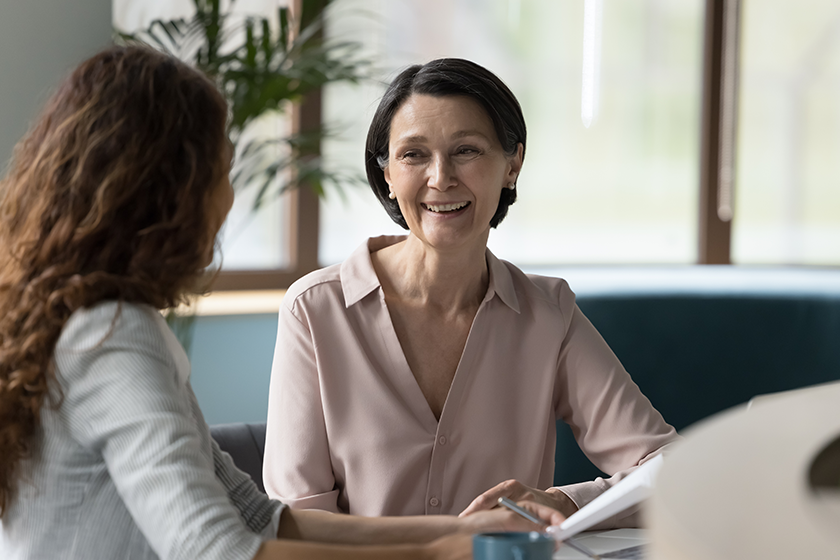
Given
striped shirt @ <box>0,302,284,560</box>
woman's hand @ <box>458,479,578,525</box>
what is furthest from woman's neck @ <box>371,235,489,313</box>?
striped shirt @ <box>0,302,284,560</box>

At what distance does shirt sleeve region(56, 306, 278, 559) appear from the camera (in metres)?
0.78

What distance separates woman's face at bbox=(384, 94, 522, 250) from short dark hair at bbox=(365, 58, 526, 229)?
15 mm

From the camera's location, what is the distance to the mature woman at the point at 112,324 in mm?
791

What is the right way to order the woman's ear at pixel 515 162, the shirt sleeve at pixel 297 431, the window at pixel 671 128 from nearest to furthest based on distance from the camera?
the shirt sleeve at pixel 297 431, the woman's ear at pixel 515 162, the window at pixel 671 128

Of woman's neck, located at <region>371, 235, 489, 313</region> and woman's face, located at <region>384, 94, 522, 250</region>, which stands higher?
woman's face, located at <region>384, 94, 522, 250</region>

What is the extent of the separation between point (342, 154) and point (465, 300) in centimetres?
→ 186

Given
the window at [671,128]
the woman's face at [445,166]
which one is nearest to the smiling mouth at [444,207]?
the woman's face at [445,166]

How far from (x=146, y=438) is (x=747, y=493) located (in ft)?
1.98

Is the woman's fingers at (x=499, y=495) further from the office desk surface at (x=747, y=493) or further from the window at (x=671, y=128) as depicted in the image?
the window at (x=671, y=128)

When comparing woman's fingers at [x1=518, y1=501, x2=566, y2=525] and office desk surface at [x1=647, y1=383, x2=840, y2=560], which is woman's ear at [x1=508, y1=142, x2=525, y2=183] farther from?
office desk surface at [x1=647, y1=383, x2=840, y2=560]

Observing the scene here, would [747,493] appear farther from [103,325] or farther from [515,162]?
[515,162]

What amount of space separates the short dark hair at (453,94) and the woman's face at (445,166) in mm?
15

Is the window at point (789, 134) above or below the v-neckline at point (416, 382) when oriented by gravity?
above

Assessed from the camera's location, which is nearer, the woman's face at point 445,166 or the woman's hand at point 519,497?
the woman's hand at point 519,497
